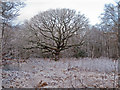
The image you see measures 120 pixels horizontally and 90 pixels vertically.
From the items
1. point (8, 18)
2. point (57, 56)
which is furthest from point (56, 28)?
point (8, 18)

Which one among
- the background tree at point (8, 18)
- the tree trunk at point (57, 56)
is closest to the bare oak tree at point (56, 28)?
the tree trunk at point (57, 56)

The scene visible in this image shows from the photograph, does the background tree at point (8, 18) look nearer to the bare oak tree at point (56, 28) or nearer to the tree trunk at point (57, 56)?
the bare oak tree at point (56, 28)

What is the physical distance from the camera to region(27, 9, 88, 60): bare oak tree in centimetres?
583

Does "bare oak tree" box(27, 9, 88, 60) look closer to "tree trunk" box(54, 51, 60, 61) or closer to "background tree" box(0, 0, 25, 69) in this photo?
"tree trunk" box(54, 51, 60, 61)

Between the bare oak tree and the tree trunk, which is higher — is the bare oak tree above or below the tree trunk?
above

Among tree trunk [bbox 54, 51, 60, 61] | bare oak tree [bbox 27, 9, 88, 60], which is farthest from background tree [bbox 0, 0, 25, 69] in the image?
tree trunk [bbox 54, 51, 60, 61]

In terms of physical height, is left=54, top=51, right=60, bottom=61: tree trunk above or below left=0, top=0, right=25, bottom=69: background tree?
below

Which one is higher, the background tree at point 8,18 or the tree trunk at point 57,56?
the background tree at point 8,18

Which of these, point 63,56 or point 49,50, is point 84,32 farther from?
point 49,50

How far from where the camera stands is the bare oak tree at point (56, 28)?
583 cm

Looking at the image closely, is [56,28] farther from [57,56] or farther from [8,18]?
[8,18]

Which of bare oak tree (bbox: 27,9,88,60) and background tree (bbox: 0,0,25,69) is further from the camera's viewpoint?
bare oak tree (bbox: 27,9,88,60)

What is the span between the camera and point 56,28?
6.19 m

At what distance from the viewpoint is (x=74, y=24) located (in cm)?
604
